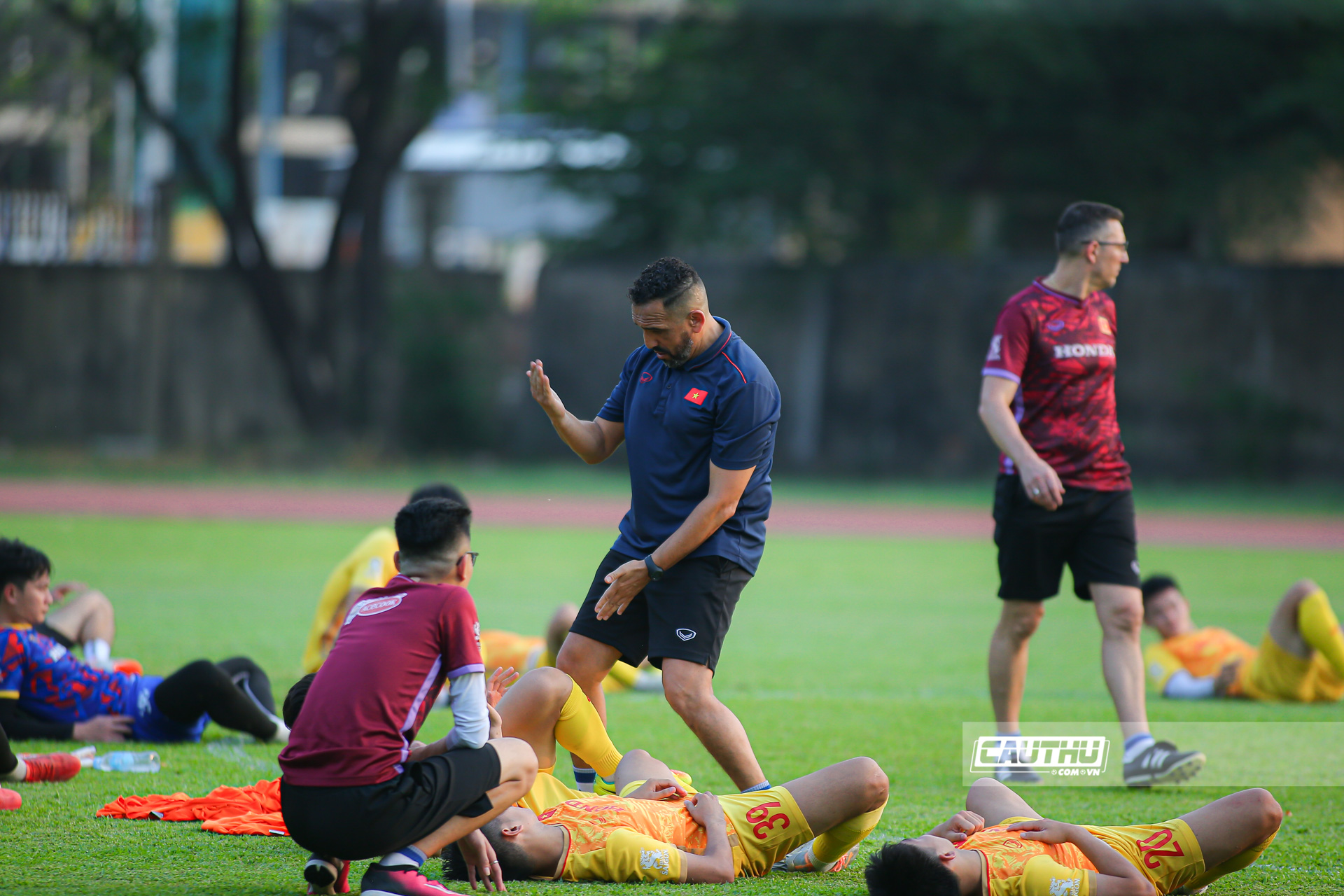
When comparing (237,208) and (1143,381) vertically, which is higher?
(237,208)

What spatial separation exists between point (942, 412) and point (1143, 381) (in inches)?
125

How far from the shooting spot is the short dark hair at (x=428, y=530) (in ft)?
12.6

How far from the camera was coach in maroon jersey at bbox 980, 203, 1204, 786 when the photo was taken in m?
5.96

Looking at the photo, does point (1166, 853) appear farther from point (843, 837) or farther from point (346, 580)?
point (346, 580)

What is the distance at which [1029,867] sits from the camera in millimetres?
3863

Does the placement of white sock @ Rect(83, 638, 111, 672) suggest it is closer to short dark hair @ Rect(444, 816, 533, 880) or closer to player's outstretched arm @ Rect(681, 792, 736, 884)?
short dark hair @ Rect(444, 816, 533, 880)

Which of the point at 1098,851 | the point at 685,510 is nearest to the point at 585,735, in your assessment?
the point at 685,510

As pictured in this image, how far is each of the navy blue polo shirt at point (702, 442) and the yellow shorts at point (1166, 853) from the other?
1476 mm

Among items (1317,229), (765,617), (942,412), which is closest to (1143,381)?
(942,412)

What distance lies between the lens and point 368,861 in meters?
4.45

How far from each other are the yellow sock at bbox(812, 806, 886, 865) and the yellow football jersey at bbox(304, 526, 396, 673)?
309 centimetres

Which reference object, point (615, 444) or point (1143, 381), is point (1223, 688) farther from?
point (1143, 381)

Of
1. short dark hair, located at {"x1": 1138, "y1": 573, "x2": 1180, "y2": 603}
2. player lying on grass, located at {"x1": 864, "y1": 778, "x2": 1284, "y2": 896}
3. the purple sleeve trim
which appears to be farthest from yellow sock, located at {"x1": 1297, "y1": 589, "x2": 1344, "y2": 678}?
player lying on grass, located at {"x1": 864, "y1": 778, "x2": 1284, "y2": 896}

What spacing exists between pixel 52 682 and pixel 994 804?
3.98 meters
